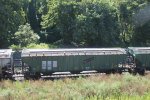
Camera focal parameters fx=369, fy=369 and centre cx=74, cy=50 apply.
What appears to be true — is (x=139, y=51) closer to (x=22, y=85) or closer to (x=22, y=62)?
(x=22, y=62)

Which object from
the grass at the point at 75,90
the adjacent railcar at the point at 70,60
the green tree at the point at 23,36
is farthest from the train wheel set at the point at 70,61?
the green tree at the point at 23,36

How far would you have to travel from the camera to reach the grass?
2036 centimetres

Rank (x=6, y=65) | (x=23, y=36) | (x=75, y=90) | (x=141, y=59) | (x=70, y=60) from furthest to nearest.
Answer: (x=23, y=36), (x=141, y=59), (x=70, y=60), (x=6, y=65), (x=75, y=90)

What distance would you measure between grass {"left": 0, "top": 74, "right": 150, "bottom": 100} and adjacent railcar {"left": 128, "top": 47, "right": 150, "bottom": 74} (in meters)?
7.21

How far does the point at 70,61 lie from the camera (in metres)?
32.8

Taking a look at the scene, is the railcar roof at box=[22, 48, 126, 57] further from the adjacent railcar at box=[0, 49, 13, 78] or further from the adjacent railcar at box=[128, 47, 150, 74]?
the adjacent railcar at box=[0, 49, 13, 78]

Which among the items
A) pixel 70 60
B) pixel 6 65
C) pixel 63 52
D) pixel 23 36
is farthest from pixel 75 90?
pixel 23 36

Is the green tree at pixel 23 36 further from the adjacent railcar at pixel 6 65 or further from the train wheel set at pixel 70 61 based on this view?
the adjacent railcar at pixel 6 65

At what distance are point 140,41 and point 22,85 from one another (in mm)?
36098

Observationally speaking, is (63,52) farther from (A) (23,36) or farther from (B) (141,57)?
(A) (23,36)

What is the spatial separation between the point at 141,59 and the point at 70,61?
23.8 ft

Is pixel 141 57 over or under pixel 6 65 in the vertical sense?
over

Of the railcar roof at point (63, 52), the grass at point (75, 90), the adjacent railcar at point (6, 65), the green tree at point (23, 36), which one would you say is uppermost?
the green tree at point (23, 36)

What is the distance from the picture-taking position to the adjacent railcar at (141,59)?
35125mm
